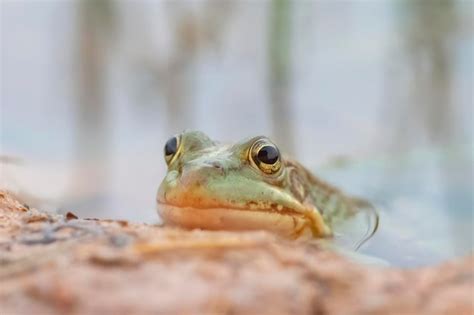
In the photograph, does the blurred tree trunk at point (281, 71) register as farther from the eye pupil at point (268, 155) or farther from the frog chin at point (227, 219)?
the frog chin at point (227, 219)

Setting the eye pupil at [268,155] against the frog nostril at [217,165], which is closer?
the frog nostril at [217,165]

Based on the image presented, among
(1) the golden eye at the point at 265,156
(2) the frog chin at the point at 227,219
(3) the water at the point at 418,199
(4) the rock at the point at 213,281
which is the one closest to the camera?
(4) the rock at the point at 213,281

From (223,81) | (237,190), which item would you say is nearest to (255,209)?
(237,190)

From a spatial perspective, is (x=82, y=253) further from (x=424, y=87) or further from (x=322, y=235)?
(x=424, y=87)

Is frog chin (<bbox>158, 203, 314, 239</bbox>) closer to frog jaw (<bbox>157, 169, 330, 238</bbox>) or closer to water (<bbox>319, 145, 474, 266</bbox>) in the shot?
frog jaw (<bbox>157, 169, 330, 238</bbox>)

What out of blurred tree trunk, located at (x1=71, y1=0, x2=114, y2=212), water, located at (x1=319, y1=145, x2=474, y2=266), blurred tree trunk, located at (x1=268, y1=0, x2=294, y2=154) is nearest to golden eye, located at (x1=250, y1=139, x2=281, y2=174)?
water, located at (x1=319, y1=145, x2=474, y2=266)

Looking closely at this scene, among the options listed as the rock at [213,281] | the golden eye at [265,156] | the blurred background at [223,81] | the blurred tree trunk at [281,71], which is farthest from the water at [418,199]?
the rock at [213,281]

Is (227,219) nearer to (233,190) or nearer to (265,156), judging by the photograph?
(233,190)
